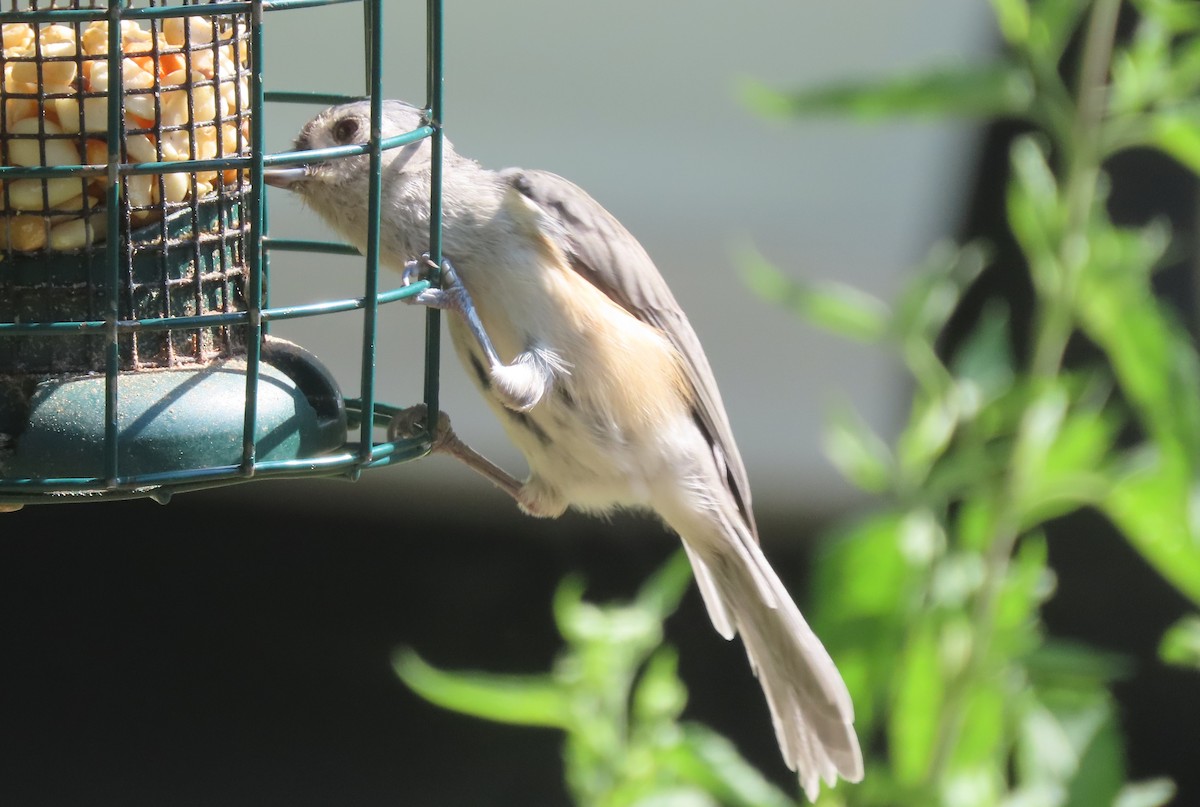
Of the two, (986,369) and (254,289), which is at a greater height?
(254,289)

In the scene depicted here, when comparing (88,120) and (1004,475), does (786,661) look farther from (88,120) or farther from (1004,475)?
(88,120)

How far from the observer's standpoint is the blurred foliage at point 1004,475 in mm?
3713

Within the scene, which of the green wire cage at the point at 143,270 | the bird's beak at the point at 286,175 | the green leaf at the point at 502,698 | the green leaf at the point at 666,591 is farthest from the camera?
the green leaf at the point at 666,591

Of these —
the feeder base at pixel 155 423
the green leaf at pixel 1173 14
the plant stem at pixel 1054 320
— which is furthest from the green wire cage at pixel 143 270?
the green leaf at pixel 1173 14

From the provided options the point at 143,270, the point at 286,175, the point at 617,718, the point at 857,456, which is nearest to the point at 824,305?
the point at 857,456

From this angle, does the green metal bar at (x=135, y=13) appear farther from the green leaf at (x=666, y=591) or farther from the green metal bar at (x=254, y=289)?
the green leaf at (x=666, y=591)

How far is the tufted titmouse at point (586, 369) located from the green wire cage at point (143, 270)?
12.8 inches

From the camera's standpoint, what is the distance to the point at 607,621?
3967mm

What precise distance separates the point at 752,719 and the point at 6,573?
4051 millimetres

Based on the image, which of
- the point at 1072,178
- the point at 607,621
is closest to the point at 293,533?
the point at 607,621

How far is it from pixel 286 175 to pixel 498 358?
73cm

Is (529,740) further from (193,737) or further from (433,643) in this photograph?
(193,737)

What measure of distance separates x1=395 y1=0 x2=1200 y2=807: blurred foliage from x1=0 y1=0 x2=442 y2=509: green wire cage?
1048 mm

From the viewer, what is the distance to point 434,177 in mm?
3443
